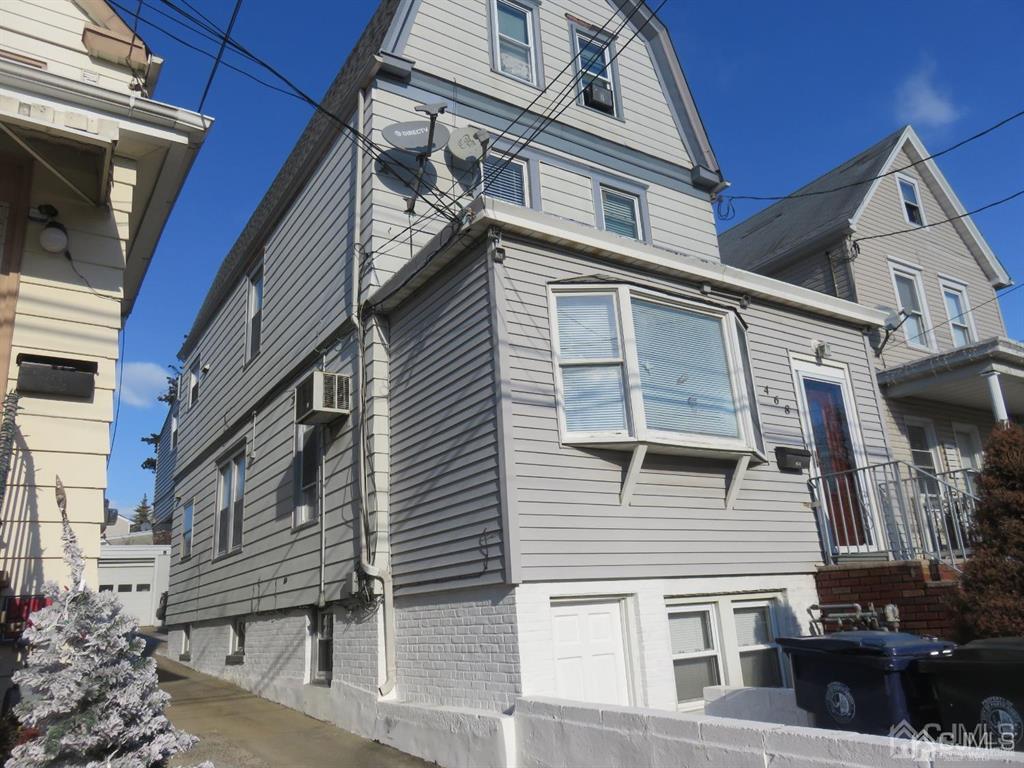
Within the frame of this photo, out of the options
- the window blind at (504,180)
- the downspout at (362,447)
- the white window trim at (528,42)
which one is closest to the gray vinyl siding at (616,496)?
the downspout at (362,447)

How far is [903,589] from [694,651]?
2.22 m

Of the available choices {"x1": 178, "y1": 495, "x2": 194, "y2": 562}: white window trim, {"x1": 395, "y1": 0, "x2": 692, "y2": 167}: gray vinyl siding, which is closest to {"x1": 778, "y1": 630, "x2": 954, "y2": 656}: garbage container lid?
{"x1": 395, "y1": 0, "x2": 692, "y2": 167}: gray vinyl siding

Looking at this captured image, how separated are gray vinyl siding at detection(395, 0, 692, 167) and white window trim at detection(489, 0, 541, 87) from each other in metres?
0.09

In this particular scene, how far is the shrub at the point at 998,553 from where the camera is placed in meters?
5.50

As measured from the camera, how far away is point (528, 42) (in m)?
11.9

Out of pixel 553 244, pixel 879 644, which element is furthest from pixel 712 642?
pixel 553 244

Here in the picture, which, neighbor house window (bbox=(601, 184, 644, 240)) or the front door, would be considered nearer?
the front door

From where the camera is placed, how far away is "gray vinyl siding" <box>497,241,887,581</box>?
23.2 feet

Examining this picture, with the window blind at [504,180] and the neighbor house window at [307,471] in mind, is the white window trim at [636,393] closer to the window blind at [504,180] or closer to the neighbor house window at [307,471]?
the window blind at [504,180]

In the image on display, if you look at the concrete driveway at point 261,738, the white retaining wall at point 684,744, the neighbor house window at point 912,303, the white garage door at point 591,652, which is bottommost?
the concrete driveway at point 261,738

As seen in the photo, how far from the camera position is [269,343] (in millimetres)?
12688

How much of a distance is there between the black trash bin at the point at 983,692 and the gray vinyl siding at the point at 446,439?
343 centimetres

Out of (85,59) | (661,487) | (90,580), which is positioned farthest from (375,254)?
(90,580)

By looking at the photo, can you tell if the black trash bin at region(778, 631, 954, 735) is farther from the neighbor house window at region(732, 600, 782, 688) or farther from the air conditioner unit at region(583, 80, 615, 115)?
the air conditioner unit at region(583, 80, 615, 115)
